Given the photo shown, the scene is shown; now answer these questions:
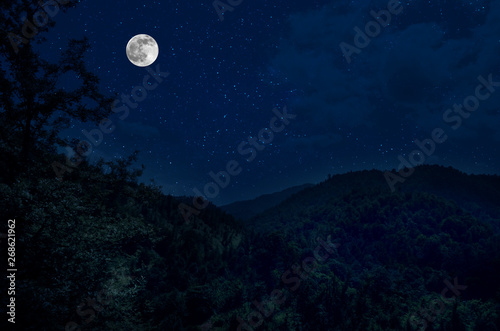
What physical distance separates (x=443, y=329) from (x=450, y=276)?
178 ft

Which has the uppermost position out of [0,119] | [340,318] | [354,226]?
[354,226]

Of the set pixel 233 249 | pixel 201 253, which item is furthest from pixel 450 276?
pixel 201 253

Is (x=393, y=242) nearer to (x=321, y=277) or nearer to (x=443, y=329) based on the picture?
(x=321, y=277)

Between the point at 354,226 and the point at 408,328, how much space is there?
111 meters

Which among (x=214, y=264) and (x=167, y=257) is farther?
(x=214, y=264)

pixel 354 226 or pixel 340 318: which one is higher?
pixel 354 226

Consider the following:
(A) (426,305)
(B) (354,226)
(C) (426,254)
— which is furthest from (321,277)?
(B) (354,226)

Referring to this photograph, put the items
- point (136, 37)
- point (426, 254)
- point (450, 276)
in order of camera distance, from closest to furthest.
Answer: point (136, 37), point (450, 276), point (426, 254)

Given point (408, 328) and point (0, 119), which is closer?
point (0, 119)

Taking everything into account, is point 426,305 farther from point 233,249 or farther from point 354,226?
point 354,226

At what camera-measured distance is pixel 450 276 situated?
80438 mm

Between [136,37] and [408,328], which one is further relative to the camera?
[408,328]

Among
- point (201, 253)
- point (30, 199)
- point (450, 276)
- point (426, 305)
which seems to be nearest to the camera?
point (30, 199)

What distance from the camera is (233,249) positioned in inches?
2485
